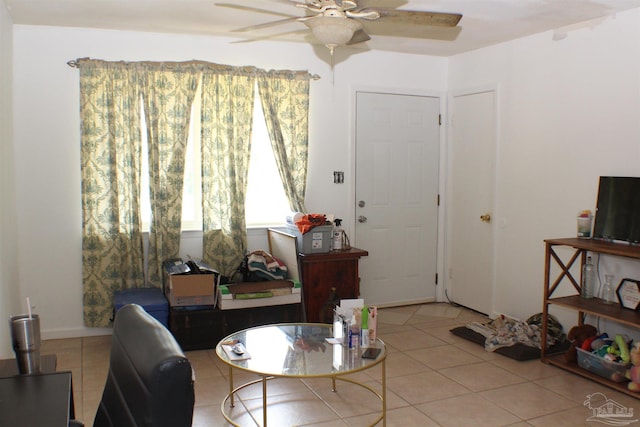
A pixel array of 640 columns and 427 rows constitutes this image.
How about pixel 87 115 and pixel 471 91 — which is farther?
pixel 471 91

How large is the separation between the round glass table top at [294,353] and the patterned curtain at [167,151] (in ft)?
5.10

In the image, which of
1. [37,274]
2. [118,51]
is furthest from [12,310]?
[118,51]

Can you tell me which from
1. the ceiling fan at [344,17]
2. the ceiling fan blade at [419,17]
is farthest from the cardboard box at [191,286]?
the ceiling fan blade at [419,17]

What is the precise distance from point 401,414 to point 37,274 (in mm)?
2980

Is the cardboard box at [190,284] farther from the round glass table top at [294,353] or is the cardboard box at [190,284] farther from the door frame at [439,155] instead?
the door frame at [439,155]

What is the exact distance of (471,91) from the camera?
5254 mm

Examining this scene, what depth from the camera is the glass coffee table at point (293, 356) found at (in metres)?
2.79

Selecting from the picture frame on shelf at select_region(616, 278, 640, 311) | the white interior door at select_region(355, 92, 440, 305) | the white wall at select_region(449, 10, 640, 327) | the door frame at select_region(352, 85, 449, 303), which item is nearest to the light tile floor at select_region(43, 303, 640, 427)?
the picture frame on shelf at select_region(616, 278, 640, 311)

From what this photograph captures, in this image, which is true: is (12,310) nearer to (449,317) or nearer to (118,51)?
(118,51)

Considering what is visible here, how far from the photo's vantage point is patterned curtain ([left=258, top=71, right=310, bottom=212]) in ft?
16.1

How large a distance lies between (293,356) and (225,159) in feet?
7.41

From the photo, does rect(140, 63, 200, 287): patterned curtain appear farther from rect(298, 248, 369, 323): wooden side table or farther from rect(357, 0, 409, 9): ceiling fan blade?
rect(357, 0, 409, 9): ceiling fan blade

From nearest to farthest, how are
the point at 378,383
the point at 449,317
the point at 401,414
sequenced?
1. the point at 401,414
2. the point at 378,383
3. the point at 449,317

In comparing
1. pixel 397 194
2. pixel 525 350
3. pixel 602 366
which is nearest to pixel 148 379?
pixel 602 366
